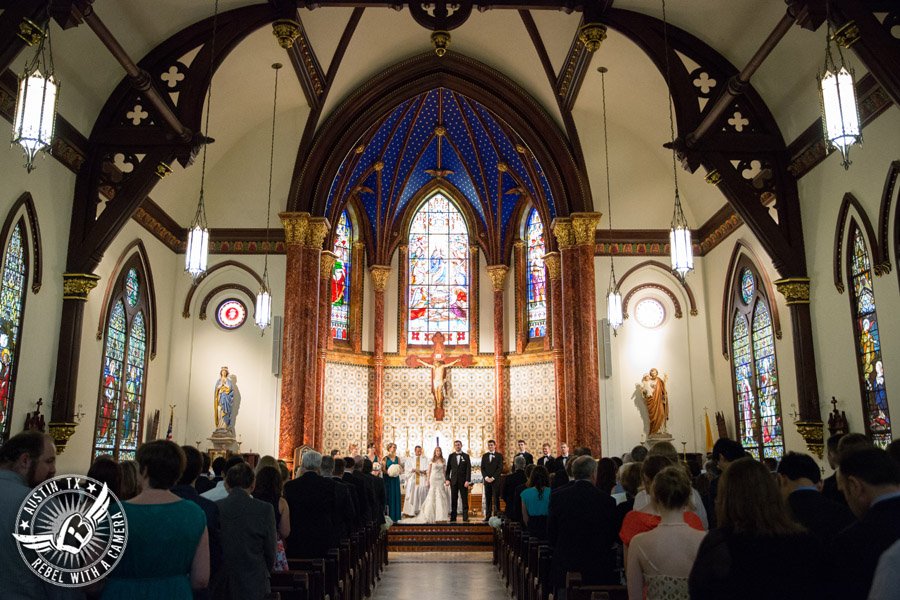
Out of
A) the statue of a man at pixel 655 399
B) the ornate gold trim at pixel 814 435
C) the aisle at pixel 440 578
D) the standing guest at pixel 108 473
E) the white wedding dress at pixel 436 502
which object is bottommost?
the aisle at pixel 440 578

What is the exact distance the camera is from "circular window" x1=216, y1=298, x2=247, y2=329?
1775 cm

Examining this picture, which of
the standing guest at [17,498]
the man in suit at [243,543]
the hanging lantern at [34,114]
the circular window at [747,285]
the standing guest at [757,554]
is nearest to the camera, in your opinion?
the standing guest at [757,554]

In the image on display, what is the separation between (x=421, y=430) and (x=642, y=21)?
13.5m

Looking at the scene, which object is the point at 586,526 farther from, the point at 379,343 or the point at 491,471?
the point at 379,343

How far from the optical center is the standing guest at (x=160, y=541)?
331cm

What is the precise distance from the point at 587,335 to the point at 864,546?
14.2m

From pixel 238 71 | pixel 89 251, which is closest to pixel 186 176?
pixel 238 71

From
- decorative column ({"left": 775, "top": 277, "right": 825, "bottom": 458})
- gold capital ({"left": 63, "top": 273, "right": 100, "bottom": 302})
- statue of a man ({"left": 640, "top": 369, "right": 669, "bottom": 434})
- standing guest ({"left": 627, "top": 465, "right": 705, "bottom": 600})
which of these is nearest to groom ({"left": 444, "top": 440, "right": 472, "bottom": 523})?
statue of a man ({"left": 640, "top": 369, "right": 669, "bottom": 434})

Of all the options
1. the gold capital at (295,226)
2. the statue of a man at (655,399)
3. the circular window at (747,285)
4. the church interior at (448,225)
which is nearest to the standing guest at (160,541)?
the church interior at (448,225)

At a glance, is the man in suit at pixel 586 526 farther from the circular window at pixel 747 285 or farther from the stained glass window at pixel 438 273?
the stained glass window at pixel 438 273

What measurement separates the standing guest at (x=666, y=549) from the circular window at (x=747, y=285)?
1260cm

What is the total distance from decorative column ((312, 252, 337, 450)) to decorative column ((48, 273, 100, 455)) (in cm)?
622

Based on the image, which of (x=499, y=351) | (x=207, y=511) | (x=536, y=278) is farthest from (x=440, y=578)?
(x=536, y=278)

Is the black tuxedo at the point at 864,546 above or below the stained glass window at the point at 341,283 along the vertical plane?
below
